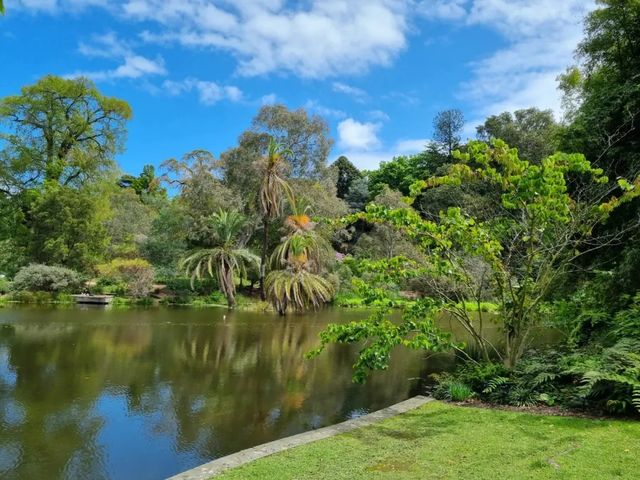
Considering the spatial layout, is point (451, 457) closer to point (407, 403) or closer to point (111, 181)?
point (407, 403)

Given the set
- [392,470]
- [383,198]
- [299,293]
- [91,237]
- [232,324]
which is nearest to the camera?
[392,470]

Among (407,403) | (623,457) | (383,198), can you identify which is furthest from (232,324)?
(383,198)

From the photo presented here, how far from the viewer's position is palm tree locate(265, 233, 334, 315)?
24219 mm

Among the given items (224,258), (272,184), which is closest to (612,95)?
(272,184)

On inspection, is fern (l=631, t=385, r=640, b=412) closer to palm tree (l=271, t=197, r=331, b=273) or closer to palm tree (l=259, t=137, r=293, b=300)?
palm tree (l=271, t=197, r=331, b=273)

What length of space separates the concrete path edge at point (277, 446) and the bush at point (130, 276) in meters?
22.0

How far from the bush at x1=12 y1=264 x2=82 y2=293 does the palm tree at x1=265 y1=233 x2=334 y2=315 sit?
1097 cm

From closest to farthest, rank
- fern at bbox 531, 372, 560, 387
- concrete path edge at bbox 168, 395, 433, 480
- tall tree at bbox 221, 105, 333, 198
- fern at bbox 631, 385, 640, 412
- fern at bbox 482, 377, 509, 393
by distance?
concrete path edge at bbox 168, 395, 433, 480, fern at bbox 631, 385, 640, 412, fern at bbox 531, 372, 560, 387, fern at bbox 482, 377, 509, 393, tall tree at bbox 221, 105, 333, 198

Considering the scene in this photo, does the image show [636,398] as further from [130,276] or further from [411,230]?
[130,276]

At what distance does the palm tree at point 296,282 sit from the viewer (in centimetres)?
2422

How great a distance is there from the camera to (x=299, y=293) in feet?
81.0

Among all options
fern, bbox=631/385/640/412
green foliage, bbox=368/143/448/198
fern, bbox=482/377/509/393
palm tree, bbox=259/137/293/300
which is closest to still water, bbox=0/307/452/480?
fern, bbox=482/377/509/393

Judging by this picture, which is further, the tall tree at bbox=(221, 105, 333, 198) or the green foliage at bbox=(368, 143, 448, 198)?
the green foliage at bbox=(368, 143, 448, 198)

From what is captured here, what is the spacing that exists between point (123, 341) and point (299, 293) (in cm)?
1138
